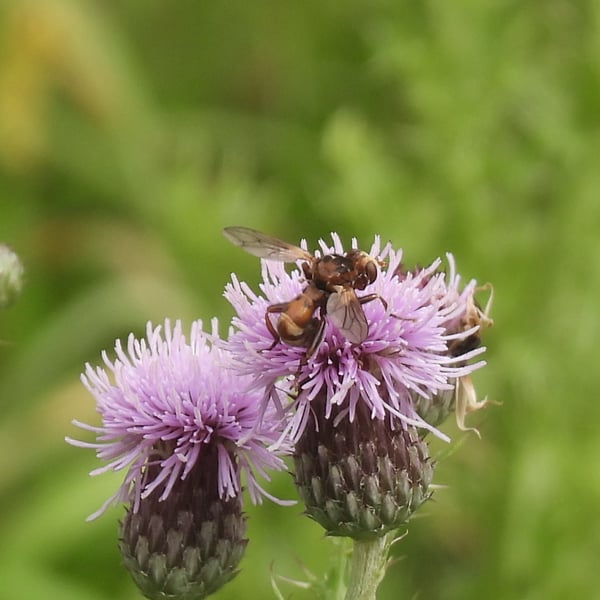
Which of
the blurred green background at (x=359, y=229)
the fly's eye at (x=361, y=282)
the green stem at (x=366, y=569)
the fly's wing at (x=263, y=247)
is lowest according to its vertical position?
the green stem at (x=366, y=569)

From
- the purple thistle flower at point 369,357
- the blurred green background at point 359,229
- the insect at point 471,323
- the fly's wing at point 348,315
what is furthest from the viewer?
the blurred green background at point 359,229

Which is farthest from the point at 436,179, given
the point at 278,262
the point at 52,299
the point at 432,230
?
the point at 278,262

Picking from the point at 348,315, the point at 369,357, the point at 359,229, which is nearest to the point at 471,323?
the point at 369,357

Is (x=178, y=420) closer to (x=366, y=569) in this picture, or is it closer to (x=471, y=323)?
(x=366, y=569)

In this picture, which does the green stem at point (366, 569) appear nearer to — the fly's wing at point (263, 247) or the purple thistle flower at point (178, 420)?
the purple thistle flower at point (178, 420)

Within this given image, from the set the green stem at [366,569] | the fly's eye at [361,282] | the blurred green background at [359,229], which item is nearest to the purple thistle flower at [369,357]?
the fly's eye at [361,282]

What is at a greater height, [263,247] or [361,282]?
[263,247]

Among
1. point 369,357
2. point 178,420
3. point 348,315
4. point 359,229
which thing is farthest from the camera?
point 359,229

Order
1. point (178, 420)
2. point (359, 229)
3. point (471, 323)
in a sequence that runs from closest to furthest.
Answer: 1. point (178, 420)
2. point (471, 323)
3. point (359, 229)
